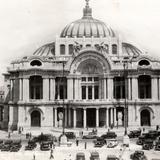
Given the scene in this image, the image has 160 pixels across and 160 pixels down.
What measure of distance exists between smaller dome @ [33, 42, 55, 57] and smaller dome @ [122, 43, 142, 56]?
13049mm

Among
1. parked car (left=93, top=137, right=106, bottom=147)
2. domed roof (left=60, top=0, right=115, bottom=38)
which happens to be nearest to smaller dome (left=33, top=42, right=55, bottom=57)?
domed roof (left=60, top=0, right=115, bottom=38)

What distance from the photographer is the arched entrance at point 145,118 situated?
68.4 metres

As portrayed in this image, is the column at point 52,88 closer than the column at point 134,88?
No

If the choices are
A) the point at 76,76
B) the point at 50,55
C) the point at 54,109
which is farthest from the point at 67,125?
the point at 50,55

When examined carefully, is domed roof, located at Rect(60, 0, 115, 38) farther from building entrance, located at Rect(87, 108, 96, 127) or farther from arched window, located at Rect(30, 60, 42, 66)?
building entrance, located at Rect(87, 108, 96, 127)

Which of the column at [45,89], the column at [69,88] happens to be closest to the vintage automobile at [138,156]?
the column at [69,88]

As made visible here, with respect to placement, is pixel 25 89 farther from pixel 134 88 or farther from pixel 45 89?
pixel 134 88

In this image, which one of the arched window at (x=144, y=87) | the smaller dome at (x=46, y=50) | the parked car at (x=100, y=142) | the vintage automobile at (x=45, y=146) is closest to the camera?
the vintage automobile at (x=45, y=146)

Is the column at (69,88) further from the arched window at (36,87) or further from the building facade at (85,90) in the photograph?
the arched window at (36,87)

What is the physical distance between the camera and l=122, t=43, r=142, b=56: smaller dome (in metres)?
76.7

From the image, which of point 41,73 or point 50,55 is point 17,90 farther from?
point 50,55

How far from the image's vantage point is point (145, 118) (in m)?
68.5

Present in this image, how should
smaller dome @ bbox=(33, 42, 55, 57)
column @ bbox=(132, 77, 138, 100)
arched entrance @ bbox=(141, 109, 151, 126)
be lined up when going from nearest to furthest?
column @ bbox=(132, 77, 138, 100)
arched entrance @ bbox=(141, 109, 151, 126)
smaller dome @ bbox=(33, 42, 55, 57)

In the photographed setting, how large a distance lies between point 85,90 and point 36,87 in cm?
801
